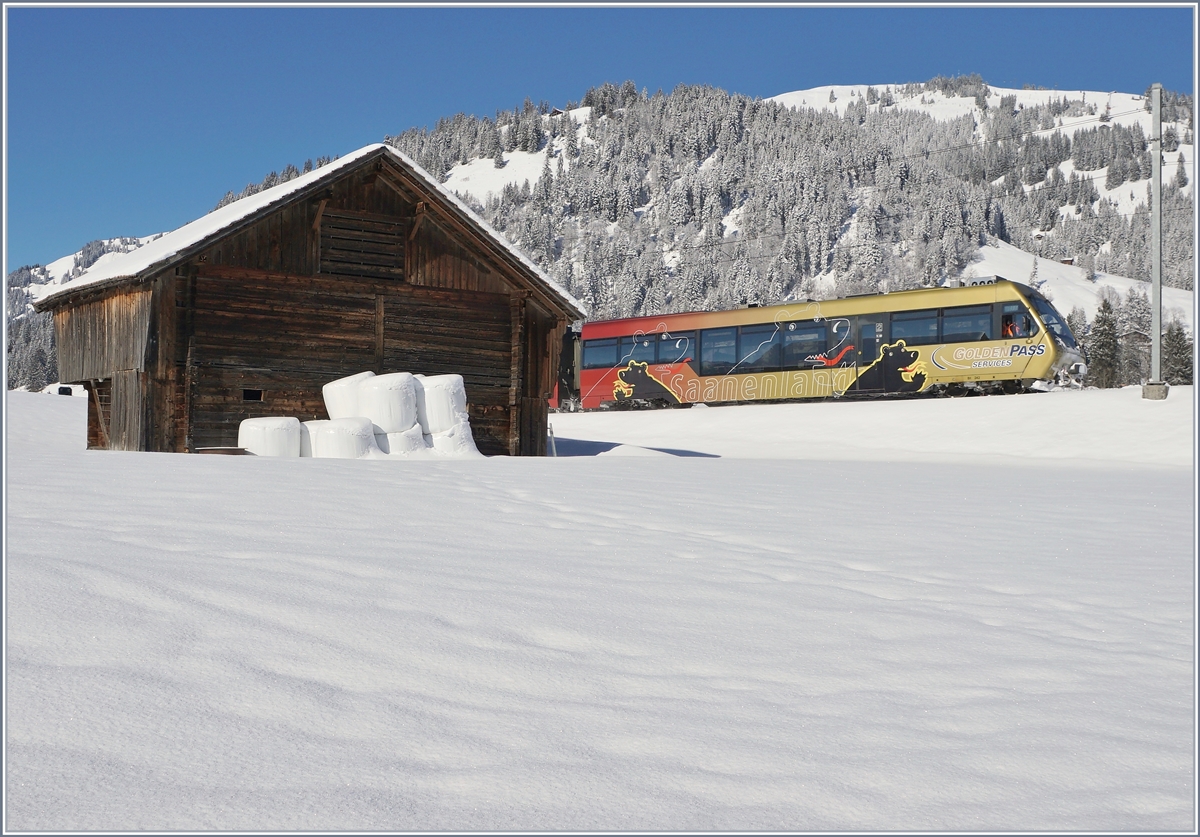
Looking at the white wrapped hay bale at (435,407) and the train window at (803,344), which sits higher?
the train window at (803,344)

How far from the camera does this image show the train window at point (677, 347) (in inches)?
1475

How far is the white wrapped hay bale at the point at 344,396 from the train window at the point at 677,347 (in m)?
20.1

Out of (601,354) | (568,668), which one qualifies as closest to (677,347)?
(601,354)

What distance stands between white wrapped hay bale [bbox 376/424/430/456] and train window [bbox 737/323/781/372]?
20.0 meters

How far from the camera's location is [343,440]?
55.4 feet

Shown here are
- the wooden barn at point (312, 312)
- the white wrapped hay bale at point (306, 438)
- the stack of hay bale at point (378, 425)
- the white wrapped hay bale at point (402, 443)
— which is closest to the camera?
the stack of hay bale at point (378, 425)

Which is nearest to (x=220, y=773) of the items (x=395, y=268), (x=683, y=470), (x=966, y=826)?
(x=966, y=826)

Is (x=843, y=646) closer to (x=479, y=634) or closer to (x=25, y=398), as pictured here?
(x=479, y=634)

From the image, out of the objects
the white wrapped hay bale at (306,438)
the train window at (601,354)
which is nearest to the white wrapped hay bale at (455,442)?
the white wrapped hay bale at (306,438)

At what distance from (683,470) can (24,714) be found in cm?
1225

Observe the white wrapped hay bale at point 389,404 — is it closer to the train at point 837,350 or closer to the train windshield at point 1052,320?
the train at point 837,350

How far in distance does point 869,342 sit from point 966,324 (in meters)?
3.21

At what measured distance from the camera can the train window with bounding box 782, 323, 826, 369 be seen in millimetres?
34594

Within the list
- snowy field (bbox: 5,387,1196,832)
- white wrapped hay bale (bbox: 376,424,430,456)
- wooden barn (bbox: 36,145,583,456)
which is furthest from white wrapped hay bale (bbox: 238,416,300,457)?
snowy field (bbox: 5,387,1196,832)
